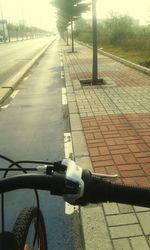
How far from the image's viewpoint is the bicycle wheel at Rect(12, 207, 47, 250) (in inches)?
74.8

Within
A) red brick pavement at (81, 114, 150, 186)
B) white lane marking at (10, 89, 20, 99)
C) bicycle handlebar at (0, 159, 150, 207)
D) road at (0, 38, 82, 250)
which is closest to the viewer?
bicycle handlebar at (0, 159, 150, 207)

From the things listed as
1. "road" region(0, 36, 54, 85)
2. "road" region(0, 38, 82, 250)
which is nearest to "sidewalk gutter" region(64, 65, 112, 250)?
"road" region(0, 38, 82, 250)

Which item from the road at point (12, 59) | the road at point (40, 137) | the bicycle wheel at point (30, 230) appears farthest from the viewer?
the road at point (12, 59)

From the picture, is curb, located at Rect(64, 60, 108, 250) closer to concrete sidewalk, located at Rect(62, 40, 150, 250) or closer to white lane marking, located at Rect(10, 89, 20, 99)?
concrete sidewalk, located at Rect(62, 40, 150, 250)

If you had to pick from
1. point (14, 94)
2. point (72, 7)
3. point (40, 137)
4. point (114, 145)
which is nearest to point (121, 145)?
point (114, 145)

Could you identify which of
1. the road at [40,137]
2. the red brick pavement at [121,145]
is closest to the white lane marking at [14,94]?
the road at [40,137]

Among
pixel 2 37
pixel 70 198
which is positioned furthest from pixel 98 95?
pixel 2 37

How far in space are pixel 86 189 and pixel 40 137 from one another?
5.49 meters

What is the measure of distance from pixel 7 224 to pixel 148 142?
2.88 m

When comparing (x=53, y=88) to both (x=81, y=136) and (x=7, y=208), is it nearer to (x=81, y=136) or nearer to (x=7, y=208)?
(x=81, y=136)

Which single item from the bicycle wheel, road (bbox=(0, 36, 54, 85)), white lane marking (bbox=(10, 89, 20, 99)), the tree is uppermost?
the tree

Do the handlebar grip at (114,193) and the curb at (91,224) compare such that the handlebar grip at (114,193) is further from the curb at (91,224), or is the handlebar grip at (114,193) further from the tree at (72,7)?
the tree at (72,7)

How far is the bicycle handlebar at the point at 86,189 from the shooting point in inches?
44.6

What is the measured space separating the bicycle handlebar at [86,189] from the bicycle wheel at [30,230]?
760mm
